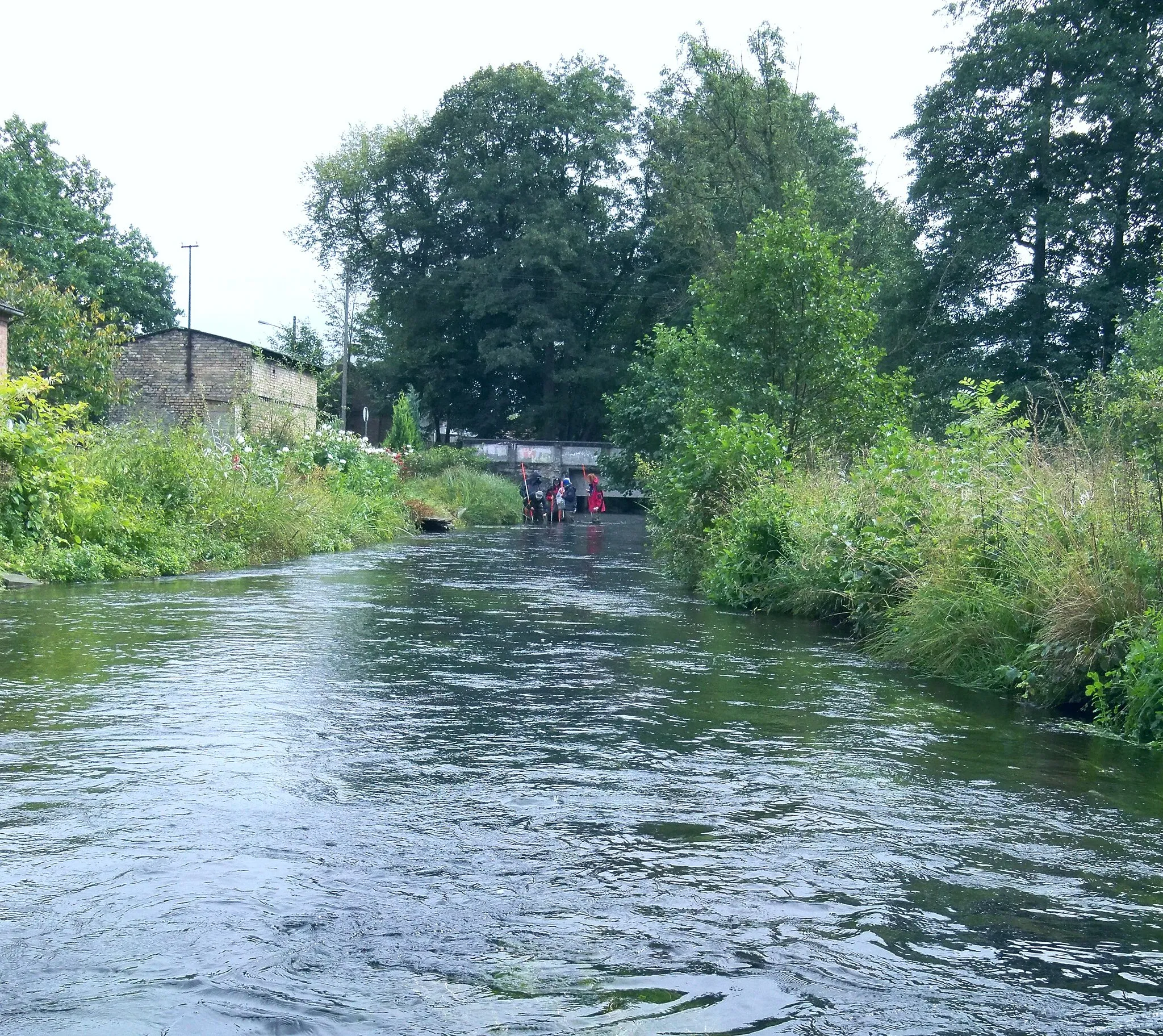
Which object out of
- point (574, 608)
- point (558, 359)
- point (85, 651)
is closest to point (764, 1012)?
point (85, 651)

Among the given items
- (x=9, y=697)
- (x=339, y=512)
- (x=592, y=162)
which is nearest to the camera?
(x=9, y=697)

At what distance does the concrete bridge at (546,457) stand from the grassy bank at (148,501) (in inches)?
1038

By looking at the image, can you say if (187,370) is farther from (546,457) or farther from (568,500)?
(546,457)

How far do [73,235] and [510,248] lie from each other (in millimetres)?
20872

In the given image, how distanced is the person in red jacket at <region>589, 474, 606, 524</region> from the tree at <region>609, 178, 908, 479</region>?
28570 mm

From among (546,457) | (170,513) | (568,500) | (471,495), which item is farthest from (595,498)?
(170,513)

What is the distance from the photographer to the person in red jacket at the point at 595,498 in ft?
167

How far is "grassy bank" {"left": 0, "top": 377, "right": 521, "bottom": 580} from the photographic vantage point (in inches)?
606

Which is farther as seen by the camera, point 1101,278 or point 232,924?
point 1101,278

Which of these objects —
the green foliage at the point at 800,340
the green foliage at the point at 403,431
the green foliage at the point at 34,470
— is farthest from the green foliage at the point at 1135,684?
the green foliage at the point at 403,431

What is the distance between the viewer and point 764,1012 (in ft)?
10.5

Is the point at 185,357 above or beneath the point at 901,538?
above

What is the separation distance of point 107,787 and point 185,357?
41916 millimetres

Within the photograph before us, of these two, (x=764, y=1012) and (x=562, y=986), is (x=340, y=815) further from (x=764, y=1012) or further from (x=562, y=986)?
(x=764, y=1012)
